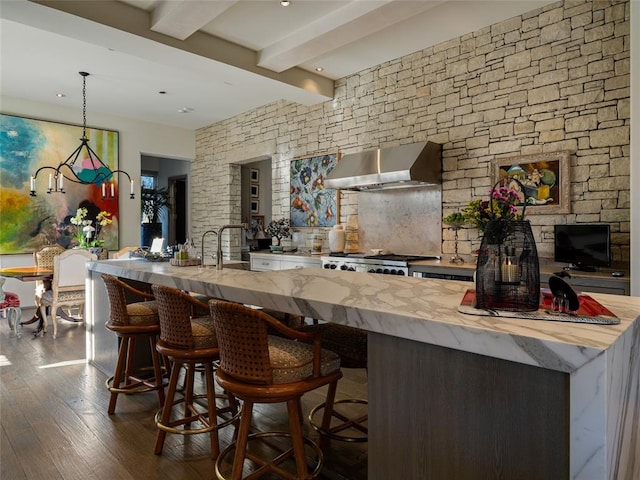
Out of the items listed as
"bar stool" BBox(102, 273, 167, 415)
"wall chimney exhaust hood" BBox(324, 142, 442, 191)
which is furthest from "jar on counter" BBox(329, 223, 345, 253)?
"bar stool" BBox(102, 273, 167, 415)

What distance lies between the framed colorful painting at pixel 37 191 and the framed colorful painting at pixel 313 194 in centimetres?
347

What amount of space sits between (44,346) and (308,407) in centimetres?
322

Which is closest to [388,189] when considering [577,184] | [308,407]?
[577,184]

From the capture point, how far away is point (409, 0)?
10.8ft

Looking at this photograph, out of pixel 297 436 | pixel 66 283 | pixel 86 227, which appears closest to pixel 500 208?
pixel 297 436

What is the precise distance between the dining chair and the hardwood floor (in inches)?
51.3

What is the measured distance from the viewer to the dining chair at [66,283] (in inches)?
189

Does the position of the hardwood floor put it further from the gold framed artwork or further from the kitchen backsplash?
the gold framed artwork

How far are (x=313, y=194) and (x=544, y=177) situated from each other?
2.94 metres

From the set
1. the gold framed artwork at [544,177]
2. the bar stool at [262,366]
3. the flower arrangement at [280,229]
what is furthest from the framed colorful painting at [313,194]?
the bar stool at [262,366]

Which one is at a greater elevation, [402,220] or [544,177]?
[544,177]

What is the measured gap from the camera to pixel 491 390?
1125mm

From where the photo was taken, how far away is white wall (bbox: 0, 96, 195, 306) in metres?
6.26

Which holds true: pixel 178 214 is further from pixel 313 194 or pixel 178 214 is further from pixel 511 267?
pixel 511 267
